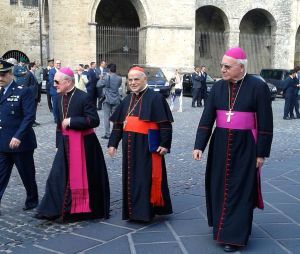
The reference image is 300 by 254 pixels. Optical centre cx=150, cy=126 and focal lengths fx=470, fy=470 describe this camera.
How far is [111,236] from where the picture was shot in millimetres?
4707

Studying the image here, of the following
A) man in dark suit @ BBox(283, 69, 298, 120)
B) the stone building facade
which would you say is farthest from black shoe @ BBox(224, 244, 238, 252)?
the stone building facade

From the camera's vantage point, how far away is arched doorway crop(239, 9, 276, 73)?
32219mm

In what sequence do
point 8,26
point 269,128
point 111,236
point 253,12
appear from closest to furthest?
point 269,128 → point 111,236 → point 8,26 → point 253,12

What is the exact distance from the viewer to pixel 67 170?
513 cm

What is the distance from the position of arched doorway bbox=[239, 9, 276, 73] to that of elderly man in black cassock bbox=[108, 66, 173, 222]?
28.1 meters

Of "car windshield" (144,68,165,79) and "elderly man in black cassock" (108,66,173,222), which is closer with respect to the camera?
"elderly man in black cassock" (108,66,173,222)

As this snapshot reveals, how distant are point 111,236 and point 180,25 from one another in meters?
22.8

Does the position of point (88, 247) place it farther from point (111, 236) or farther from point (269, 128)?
point (269, 128)

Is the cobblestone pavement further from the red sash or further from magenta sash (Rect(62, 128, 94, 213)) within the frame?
the red sash

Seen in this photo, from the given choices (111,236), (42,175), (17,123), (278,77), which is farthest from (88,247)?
(278,77)

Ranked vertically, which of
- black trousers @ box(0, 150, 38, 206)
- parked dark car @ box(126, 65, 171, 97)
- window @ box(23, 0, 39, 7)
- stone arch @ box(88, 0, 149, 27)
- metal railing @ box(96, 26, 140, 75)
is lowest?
black trousers @ box(0, 150, 38, 206)

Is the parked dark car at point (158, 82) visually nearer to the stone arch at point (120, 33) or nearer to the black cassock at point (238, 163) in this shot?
the stone arch at point (120, 33)

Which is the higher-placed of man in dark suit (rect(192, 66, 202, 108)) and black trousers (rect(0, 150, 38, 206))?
man in dark suit (rect(192, 66, 202, 108))

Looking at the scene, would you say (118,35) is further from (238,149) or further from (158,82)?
(238,149)
